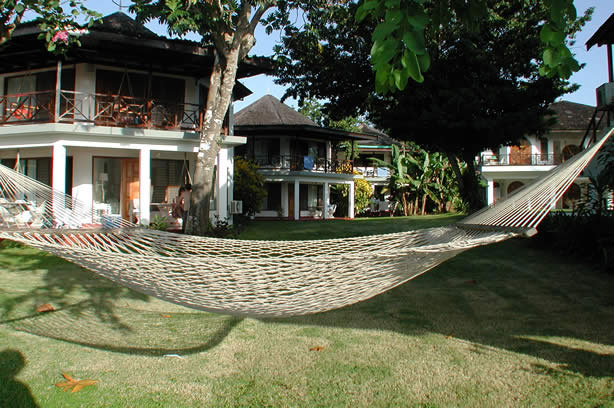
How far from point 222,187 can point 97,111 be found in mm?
3262

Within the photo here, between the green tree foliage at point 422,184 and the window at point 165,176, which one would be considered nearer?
the window at point 165,176

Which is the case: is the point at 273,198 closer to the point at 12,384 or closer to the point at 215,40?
the point at 215,40

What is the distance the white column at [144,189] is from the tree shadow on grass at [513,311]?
6.64m

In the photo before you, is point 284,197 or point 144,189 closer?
point 144,189

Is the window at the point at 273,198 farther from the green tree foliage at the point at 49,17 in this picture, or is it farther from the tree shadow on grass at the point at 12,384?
the tree shadow on grass at the point at 12,384

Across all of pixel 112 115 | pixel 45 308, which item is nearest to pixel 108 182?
pixel 112 115

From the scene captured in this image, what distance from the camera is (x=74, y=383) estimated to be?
95.3 inches

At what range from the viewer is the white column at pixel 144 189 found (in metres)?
10.2

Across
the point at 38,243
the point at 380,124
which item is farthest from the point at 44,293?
the point at 380,124

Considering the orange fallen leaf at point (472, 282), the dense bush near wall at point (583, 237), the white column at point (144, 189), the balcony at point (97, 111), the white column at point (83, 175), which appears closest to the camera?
the orange fallen leaf at point (472, 282)

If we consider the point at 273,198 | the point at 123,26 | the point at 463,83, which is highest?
the point at 123,26

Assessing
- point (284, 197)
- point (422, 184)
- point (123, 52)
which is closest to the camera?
point (123, 52)

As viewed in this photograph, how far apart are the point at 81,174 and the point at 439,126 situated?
8.11 m

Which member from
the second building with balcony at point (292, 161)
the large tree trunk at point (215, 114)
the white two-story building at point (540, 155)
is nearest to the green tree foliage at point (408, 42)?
the large tree trunk at point (215, 114)
